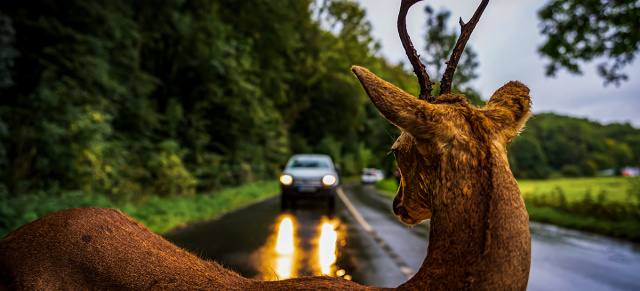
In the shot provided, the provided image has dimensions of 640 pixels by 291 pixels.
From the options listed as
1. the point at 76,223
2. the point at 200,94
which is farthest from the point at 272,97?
the point at 76,223

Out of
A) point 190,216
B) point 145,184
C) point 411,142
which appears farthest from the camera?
point 145,184

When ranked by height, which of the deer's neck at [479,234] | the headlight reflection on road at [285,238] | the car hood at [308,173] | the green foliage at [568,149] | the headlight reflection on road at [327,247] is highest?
the green foliage at [568,149]

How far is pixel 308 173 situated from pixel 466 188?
11494 mm

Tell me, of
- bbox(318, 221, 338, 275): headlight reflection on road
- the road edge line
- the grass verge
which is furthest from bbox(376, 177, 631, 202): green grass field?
the grass verge

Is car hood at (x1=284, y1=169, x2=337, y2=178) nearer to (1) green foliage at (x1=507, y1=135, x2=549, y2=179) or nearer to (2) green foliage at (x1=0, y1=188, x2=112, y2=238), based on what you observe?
(2) green foliage at (x1=0, y1=188, x2=112, y2=238)

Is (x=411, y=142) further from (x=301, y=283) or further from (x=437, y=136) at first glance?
(x=301, y=283)

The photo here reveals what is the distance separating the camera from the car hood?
1213 cm

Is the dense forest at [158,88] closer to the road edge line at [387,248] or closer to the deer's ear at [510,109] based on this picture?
the deer's ear at [510,109]

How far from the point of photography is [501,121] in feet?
3.48

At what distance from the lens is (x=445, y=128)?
98 centimetres

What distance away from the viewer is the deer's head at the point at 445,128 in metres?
0.90

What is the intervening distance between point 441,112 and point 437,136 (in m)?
0.07

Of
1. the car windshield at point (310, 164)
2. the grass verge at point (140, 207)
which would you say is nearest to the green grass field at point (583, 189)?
the car windshield at point (310, 164)

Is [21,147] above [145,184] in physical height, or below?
above
